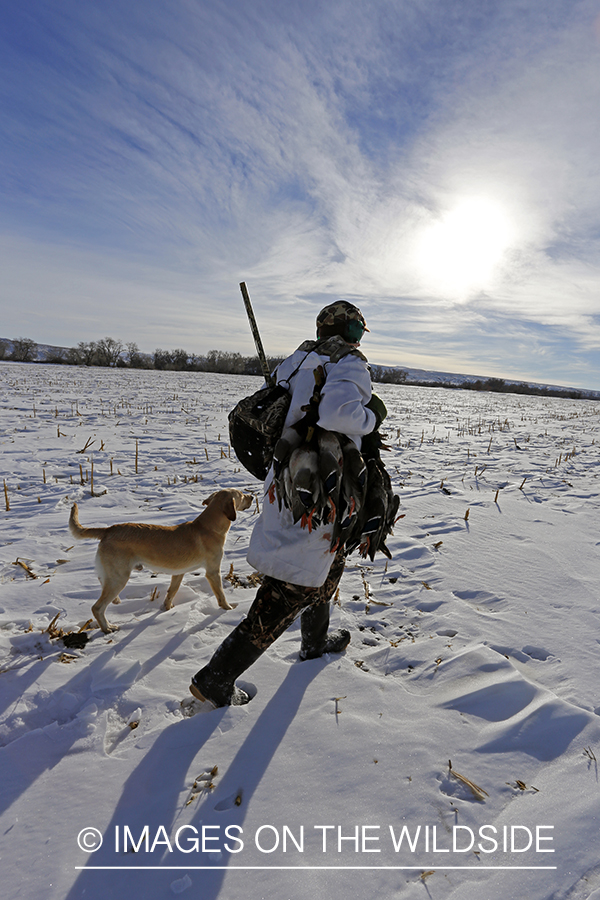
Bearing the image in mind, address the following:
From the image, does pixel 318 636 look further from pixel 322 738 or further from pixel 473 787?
pixel 473 787

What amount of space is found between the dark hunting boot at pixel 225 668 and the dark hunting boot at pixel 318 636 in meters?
0.49

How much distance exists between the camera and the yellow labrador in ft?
9.98

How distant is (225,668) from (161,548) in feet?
4.11

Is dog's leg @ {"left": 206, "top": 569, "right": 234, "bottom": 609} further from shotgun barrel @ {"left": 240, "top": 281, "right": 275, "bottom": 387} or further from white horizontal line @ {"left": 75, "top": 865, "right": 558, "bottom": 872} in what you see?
white horizontal line @ {"left": 75, "top": 865, "right": 558, "bottom": 872}

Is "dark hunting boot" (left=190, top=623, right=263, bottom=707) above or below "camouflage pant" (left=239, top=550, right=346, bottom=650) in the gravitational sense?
below

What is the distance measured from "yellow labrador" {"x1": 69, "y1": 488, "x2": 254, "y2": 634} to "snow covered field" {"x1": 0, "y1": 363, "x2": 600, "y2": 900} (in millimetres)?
278

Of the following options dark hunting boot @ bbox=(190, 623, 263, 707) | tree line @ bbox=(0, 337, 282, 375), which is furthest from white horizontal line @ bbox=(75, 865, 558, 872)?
tree line @ bbox=(0, 337, 282, 375)

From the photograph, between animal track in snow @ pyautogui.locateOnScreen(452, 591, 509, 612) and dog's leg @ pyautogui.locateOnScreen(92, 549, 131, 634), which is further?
animal track in snow @ pyautogui.locateOnScreen(452, 591, 509, 612)

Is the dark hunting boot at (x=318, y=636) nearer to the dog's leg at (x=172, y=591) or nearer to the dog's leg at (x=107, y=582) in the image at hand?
the dog's leg at (x=172, y=591)

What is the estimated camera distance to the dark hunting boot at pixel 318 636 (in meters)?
2.60

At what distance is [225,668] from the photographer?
7.19 ft

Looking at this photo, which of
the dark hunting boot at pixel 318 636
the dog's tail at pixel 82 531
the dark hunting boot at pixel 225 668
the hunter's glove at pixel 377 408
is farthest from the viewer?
the dog's tail at pixel 82 531

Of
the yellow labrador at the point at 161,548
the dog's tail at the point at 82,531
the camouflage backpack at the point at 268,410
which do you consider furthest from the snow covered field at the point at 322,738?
the camouflage backpack at the point at 268,410

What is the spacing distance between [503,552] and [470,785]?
9.98 ft
